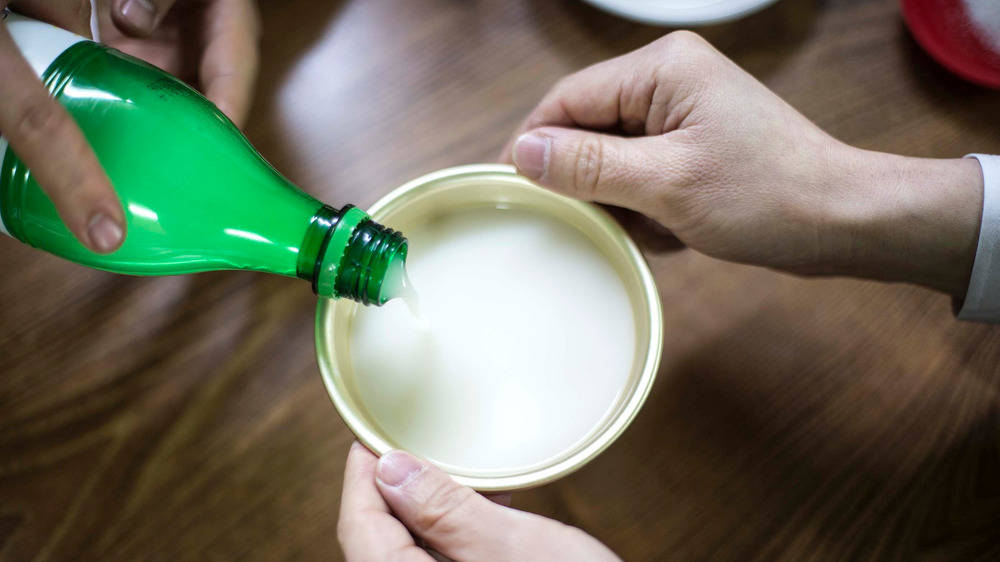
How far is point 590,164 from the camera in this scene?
0.54 metres

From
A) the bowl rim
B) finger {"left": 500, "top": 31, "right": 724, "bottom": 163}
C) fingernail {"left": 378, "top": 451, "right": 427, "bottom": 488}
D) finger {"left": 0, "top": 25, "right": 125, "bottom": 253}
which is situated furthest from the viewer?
the bowl rim

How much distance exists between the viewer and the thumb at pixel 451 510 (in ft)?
1.49

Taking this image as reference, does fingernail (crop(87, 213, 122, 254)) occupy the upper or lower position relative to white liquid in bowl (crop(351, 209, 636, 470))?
upper

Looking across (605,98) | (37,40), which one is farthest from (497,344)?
(37,40)

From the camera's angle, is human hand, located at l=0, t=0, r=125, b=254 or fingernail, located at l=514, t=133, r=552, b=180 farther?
fingernail, located at l=514, t=133, r=552, b=180

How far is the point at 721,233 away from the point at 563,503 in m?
0.28

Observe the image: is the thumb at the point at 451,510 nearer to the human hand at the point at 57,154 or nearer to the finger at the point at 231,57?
the human hand at the point at 57,154

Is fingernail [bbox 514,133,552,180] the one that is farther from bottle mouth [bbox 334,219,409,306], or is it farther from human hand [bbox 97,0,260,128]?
human hand [bbox 97,0,260,128]

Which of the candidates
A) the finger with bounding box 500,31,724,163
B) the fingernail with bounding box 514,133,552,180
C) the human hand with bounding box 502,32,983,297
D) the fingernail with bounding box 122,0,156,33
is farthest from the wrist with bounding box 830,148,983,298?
the fingernail with bounding box 122,0,156,33

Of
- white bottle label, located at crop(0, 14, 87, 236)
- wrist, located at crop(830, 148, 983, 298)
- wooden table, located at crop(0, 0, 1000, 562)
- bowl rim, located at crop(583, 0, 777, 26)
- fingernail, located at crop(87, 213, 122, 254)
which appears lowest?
wooden table, located at crop(0, 0, 1000, 562)

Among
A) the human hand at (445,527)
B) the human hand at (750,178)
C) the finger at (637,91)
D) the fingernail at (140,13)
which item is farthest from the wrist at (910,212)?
the fingernail at (140,13)

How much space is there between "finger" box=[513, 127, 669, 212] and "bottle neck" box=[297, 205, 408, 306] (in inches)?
5.8

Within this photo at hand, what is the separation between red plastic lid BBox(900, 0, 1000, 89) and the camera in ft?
2.33

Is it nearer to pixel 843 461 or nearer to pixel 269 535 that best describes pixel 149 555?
pixel 269 535
